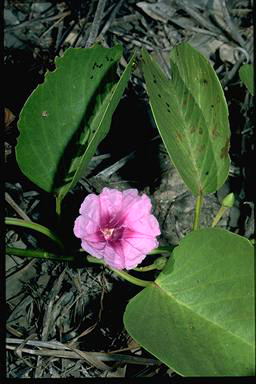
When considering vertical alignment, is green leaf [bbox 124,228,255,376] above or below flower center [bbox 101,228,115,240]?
below

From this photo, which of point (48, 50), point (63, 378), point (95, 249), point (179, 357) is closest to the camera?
point (179, 357)

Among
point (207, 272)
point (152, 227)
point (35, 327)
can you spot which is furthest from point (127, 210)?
point (35, 327)

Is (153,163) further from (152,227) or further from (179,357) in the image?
(179,357)

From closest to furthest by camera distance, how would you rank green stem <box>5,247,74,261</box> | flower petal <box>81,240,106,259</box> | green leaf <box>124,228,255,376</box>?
green leaf <box>124,228,255,376</box>
flower petal <box>81,240,106,259</box>
green stem <box>5,247,74,261</box>

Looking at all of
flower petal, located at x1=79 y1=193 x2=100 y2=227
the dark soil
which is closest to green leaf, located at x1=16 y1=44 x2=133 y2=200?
flower petal, located at x1=79 y1=193 x2=100 y2=227

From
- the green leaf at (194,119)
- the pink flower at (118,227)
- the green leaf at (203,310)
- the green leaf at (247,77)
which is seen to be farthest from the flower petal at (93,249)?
the green leaf at (247,77)

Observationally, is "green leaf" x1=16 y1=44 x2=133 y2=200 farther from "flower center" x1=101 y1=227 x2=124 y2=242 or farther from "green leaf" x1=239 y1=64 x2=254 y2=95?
"green leaf" x1=239 y1=64 x2=254 y2=95

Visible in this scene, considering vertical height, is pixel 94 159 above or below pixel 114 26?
below
